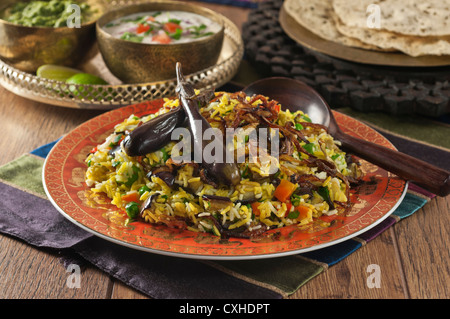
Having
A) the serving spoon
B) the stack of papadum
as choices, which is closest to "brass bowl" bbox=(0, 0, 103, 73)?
the serving spoon

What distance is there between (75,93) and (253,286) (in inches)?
66.1

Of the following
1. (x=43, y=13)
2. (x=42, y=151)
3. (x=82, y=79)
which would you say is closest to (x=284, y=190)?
(x=42, y=151)

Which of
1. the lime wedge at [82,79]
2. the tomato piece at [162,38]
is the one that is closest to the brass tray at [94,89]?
the lime wedge at [82,79]

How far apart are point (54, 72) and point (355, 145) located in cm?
194

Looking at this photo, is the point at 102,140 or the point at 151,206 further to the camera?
the point at 102,140

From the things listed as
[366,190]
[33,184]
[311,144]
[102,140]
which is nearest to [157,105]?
[102,140]

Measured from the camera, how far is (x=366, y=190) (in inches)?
85.1

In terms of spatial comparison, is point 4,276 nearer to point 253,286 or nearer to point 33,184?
point 33,184

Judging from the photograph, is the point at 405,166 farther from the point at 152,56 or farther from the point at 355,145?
the point at 152,56

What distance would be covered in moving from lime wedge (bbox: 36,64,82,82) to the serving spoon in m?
1.24

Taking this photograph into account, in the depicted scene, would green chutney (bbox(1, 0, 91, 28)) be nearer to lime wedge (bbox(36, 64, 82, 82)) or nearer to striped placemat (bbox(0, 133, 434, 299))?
lime wedge (bbox(36, 64, 82, 82))

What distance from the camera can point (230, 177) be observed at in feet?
6.41

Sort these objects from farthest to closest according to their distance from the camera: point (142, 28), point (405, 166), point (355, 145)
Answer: point (142, 28) → point (355, 145) → point (405, 166)
